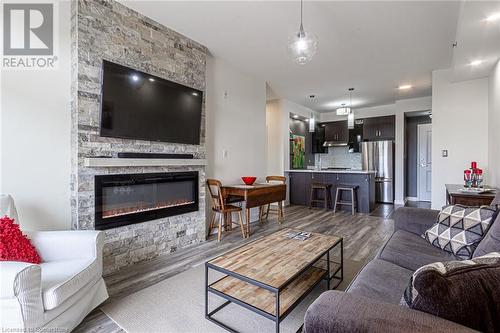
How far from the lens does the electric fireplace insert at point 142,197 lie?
8.07ft

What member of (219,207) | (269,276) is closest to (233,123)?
(219,207)

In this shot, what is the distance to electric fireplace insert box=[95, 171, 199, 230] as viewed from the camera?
246 centimetres

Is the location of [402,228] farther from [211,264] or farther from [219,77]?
[219,77]

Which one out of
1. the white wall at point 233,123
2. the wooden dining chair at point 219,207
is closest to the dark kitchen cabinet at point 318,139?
the white wall at point 233,123

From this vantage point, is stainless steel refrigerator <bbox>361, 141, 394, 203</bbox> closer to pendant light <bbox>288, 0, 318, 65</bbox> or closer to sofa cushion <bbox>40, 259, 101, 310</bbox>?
pendant light <bbox>288, 0, 318, 65</bbox>

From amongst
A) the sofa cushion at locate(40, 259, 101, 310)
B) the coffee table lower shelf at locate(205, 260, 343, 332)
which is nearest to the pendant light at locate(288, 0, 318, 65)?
the coffee table lower shelf at locate(205, 260, 343, 332)

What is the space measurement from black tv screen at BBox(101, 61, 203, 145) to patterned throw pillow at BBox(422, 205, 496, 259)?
2.80m

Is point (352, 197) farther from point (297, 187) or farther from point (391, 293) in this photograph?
point (391, 293)

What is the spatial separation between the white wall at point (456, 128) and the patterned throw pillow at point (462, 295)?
14.6ft

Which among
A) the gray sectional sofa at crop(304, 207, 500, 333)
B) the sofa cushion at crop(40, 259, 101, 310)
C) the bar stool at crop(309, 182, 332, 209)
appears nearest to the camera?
the gray sectional sofa at crop(304, 207, 500, 333)

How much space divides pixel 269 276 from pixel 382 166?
6.35 metres

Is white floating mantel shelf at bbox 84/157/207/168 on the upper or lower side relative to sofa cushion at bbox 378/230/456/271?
upper

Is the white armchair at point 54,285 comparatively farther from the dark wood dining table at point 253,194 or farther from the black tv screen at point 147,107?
the dark wood dining table at point 253,194

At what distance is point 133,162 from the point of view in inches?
103
